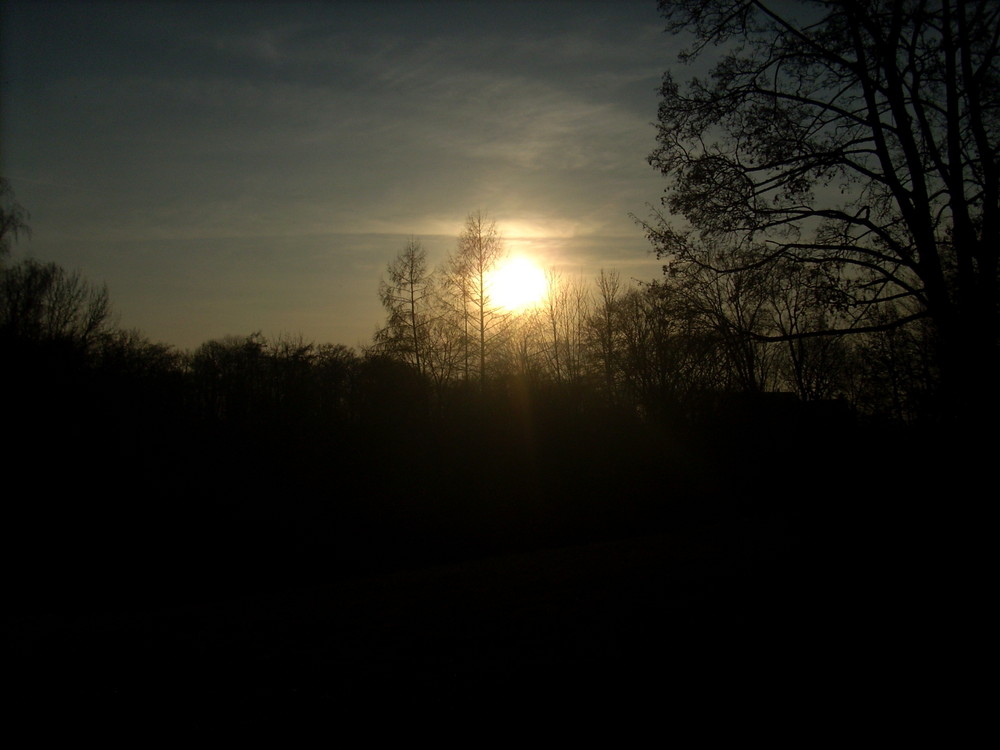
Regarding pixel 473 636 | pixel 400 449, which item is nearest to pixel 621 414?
pixel 400 449

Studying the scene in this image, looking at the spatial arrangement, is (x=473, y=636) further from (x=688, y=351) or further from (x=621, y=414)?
(x=621, y=414)

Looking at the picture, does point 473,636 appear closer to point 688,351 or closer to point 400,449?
point 688,351

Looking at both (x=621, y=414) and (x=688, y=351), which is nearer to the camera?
(x=688, y=351)

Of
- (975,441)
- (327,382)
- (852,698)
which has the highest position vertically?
(327,382)

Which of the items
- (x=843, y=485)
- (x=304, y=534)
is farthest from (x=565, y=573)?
(x=843, y=485)

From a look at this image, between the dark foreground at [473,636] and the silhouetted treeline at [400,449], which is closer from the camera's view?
the dark foreground at [473,636]

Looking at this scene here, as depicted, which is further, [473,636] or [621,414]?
[621,414]

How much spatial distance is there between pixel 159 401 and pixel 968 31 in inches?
917

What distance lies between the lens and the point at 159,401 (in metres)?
23.2

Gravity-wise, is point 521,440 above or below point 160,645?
above

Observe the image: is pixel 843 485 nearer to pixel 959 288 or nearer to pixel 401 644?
pixel 959 288

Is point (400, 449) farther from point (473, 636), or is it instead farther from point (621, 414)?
point (473, 636)

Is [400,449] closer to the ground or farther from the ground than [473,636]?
farther from the ground

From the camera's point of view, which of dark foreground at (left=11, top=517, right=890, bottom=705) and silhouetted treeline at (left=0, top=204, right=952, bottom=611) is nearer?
dark foreground at (left=11, top=517, right=890, bottom=705)
